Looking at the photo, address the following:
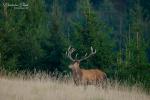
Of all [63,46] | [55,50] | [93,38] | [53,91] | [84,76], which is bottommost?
[84,76]

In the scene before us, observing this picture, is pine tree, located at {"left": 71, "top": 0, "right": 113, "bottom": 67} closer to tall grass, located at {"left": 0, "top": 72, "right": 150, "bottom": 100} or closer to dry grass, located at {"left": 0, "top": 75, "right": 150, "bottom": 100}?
tall grass, located at {"left": 0, "top": 72, "right": 150, "bottom": 100}

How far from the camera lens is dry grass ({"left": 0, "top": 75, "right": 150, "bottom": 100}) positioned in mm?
14914

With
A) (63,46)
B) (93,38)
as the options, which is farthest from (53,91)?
(63,46)

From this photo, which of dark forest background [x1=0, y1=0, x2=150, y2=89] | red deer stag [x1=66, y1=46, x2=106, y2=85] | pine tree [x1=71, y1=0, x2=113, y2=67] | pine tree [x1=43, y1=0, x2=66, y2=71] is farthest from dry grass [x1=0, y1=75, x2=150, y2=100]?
pine tree [x1=43, y1=0, x2=66, y2=71]

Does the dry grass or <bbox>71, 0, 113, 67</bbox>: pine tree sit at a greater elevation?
<bbox>71, 0, 113, 67</bbox>: pine tree

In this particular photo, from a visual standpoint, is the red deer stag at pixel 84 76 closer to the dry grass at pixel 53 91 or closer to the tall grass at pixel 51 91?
the tall grass at pixel 51 91

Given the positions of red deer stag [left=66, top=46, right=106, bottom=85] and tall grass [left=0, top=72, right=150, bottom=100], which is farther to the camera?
red deer stag [left=66, top=46, right=106, bottom=85]

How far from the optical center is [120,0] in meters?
91.1

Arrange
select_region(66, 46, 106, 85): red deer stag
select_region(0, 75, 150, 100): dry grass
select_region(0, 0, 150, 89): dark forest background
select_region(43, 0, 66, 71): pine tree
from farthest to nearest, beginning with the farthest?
select_region(43, 0, 66, 71): pine tree, select_region(0, 0, 150, 89): dark forest background, select_region(66, 46, 106, 85): red deer stag, select_region(0, 75, 150, 100): dry grass

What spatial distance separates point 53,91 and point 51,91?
0.05m

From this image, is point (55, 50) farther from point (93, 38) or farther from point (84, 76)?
point (84, 76)

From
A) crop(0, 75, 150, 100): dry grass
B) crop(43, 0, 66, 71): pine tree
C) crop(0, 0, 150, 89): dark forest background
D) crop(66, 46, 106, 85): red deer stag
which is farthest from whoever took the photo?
crop(43, 0, 66, 71): pine tree

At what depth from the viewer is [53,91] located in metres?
16.1

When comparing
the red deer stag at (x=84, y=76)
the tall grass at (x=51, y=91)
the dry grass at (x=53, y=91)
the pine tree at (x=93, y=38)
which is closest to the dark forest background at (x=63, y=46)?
the pine tree at (x=93, y=38)
